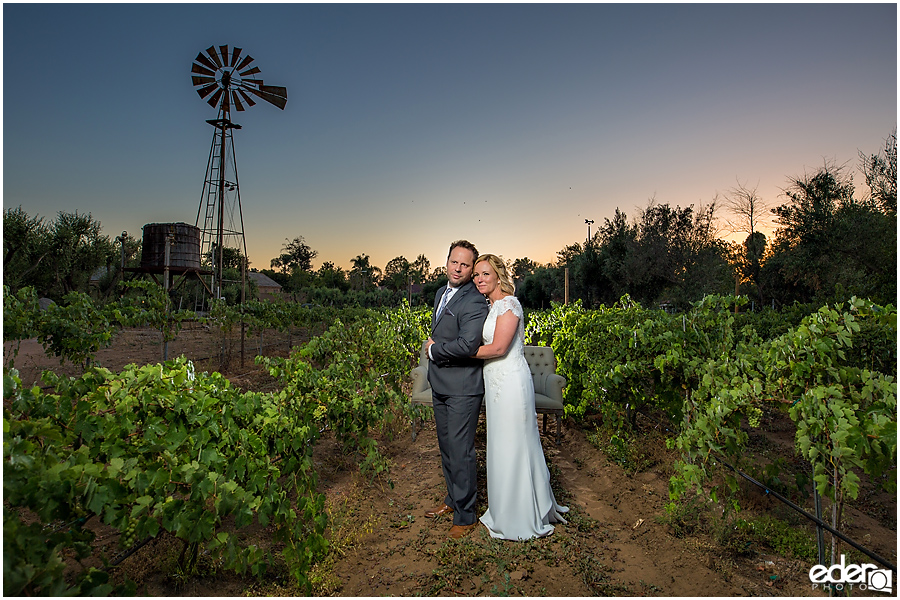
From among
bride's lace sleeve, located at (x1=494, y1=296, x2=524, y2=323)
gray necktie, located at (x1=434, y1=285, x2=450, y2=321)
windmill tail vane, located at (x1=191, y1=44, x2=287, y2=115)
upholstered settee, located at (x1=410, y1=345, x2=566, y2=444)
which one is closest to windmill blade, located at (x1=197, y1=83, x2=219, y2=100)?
windmill tail vane, located at (x1=191, y1=44, x2=287, y2=115)

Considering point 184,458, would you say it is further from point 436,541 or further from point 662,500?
point 662,500

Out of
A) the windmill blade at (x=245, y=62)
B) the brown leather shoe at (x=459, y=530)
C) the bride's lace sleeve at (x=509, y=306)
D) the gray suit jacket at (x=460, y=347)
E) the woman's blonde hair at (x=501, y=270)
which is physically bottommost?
the brown leather shoe at (x=459, y=530)

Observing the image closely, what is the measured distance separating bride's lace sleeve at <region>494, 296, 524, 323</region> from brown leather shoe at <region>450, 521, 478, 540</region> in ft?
4.75

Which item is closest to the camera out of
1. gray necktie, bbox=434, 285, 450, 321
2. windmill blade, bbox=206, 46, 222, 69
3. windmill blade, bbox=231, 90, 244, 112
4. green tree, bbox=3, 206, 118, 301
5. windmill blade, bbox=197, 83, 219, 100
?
gray necktie, bbox=434, 285, 450, 321

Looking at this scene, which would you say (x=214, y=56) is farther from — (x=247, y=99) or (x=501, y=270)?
(x=501, y=270)

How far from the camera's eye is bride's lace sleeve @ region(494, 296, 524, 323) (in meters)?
3.30

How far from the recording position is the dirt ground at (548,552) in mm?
2674

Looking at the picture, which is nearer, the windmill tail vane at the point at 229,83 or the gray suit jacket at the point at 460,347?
the gray suit jacket at the point at 460,347

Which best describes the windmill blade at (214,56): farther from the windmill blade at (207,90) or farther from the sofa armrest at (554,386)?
the sofa armrest at (554,386)

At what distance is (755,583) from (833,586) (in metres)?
0.36

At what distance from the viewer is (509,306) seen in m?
3.32

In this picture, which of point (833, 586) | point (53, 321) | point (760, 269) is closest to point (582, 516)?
point (833, 586)

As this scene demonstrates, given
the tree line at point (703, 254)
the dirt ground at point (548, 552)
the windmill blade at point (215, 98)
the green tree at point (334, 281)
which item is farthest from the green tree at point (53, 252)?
the green tree at point (334, 281)

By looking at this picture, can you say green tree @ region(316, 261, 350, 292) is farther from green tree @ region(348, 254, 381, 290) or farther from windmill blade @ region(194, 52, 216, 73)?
windmill blade @ region(194, 52, 216, 73)
